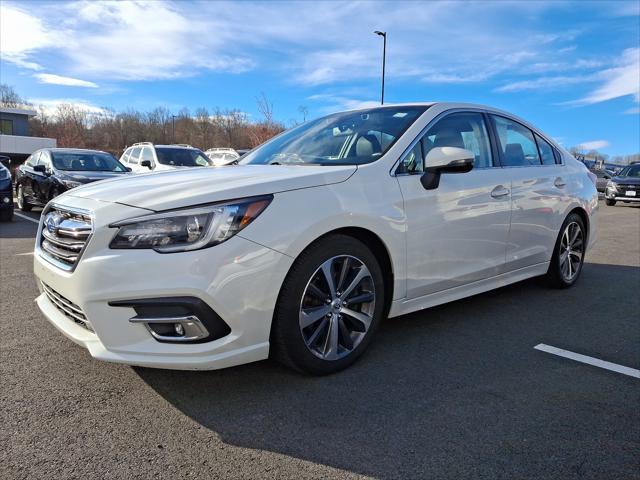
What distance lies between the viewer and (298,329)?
269cm

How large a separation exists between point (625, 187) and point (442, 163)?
59.6ft

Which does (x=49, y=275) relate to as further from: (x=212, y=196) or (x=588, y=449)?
(x=588, y=449)

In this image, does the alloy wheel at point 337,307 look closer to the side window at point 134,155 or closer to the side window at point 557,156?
the side window at point 557,156

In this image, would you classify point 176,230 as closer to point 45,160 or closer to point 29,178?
point 45,160

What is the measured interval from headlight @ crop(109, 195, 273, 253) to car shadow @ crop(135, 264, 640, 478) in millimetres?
866

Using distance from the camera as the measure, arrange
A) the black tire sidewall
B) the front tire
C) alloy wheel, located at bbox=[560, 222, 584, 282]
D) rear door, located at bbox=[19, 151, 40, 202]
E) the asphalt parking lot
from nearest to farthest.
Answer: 1. the asphalt parking lot
2. the front tire
3. the black tire sidewall
4. alloy wheel, located at bbox=[560, 222, 584, 282]
5. rear door, located at bbox=[19, 151, 40, 202]

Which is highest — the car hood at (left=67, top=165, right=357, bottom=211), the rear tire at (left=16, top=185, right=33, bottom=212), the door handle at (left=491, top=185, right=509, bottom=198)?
the car hood at (left=67, top=165, right=357, bottom=211)

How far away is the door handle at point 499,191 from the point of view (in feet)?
12.6

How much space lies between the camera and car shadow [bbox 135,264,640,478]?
2.18 metres

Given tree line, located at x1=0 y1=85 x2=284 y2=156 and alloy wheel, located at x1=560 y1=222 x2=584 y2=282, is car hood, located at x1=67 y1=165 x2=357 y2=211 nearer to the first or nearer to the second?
alloy wheel, located at x1=560 y1=222 x2=584 y2=282

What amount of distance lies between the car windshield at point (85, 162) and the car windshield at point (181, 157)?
1.64m

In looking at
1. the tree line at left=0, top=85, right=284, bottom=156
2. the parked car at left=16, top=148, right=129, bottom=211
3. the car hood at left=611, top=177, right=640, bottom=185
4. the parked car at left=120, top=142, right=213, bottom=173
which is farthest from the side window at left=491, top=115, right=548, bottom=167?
the tree line at left=0, top=85, right=284, bottom=156

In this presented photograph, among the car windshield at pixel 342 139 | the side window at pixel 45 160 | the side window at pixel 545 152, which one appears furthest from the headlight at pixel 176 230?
the side window at pixel 45 160

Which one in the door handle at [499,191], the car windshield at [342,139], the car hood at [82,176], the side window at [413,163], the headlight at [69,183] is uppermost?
the car windshield at [342,139]
